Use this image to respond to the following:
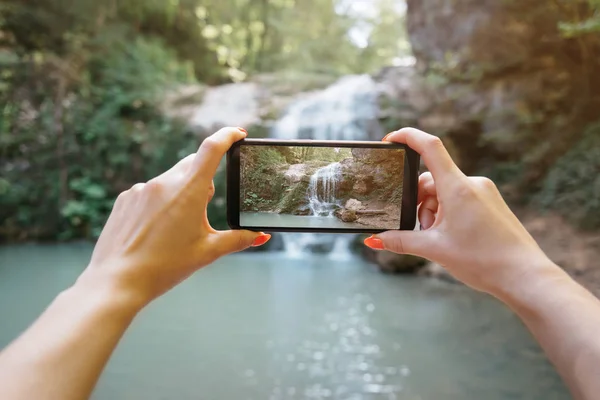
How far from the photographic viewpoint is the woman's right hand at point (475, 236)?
82 cm

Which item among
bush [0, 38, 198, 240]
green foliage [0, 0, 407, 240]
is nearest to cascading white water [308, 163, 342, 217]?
green foliage [0, 0, 407, 240]

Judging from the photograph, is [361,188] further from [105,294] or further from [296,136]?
[296,136]

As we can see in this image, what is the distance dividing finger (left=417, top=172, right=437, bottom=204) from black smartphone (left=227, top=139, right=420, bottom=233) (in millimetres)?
49

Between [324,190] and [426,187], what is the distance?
0.70 ft

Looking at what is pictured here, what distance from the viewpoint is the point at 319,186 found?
1030 mm

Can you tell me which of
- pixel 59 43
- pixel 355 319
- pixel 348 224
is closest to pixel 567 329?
pixel 348 224

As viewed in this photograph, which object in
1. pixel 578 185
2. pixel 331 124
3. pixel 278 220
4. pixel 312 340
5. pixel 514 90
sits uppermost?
pixel 514 90

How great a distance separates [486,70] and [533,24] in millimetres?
595

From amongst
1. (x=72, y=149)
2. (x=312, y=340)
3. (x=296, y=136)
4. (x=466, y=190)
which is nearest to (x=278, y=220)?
(x=466, y=190)

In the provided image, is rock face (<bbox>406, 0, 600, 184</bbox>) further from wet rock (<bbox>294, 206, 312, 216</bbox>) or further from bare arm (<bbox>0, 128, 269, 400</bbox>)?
bare arm (<bbox>0, 128, 269, 400</bbox>)

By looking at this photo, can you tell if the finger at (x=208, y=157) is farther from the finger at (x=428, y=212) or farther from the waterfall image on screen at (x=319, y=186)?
the finger at (x=428, y=212)

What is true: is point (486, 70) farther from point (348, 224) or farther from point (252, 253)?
point (348, 224)

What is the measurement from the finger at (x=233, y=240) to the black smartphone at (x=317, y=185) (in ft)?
0.06

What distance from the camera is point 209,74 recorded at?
843cm
